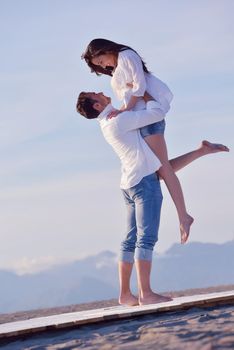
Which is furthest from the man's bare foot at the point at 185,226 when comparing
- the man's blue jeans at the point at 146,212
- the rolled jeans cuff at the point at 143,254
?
the rolled jeans cuff at the point at 143,254

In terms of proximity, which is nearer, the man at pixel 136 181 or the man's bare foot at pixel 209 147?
the man at pixel 136 181

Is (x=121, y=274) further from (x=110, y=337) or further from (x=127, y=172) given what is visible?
(x=110, y=337)

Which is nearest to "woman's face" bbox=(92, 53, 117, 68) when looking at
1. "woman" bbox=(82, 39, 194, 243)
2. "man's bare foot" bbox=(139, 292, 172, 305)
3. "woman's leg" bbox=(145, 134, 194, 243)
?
"woman" bbox=(82, 39, 194, 243)

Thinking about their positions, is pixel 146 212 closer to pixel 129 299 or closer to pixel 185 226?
pixel 185 226

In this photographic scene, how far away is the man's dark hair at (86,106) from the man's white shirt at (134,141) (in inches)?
6.4

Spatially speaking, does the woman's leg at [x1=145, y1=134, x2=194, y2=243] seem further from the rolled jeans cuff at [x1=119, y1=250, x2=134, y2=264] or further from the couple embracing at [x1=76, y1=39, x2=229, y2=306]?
the rolled jeans cuff at [x1=119, y1=250, x2=134, y2=264]

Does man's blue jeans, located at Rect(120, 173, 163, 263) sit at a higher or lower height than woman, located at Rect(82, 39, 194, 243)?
lower

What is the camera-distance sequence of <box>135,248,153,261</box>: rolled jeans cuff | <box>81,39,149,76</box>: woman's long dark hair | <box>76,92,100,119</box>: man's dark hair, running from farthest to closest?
<box>76,92,100,119</box>: man's dark hair → <box>81,39,149,76</box>: woman's long dark hair → <box>135,248,153,261</box>: rolled jeans cuff

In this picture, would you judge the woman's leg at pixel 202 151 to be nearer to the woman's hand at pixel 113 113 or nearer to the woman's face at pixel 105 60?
the woman's hand at pixel 113 113

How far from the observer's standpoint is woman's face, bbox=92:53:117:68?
6758 millimetres

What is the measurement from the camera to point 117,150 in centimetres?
680

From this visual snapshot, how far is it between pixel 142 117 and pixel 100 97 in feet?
1.77

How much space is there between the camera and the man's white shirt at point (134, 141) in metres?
6.52

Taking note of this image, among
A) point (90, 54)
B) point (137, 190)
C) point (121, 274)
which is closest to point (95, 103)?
point (90, 54)
